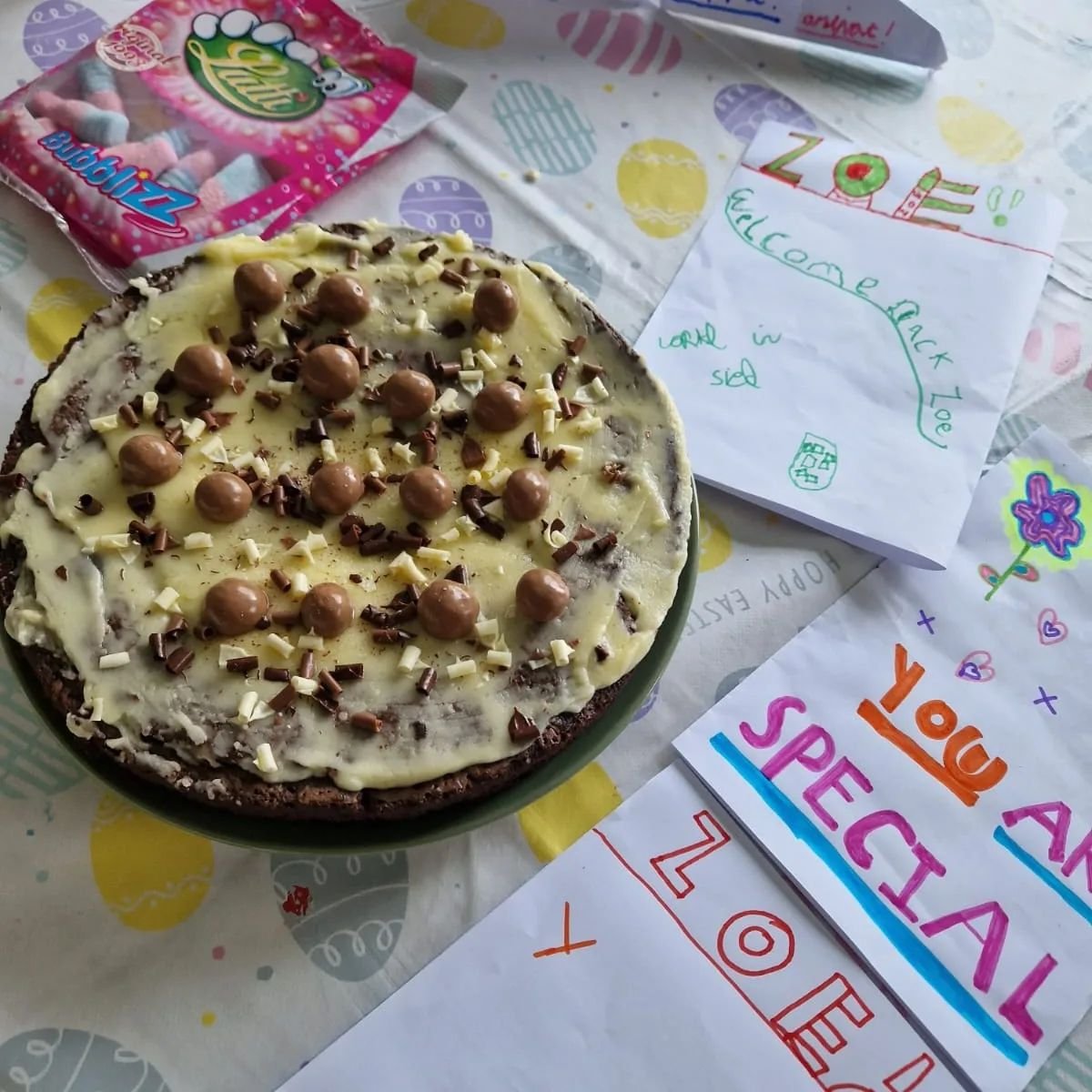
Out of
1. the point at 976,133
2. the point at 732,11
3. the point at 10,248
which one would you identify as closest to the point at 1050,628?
the point at 976,133

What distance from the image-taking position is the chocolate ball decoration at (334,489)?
92 cm

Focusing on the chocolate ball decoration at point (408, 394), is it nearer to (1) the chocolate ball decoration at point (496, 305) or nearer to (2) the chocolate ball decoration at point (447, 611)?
(1) the chocolate ball decoration at point (496, 305)

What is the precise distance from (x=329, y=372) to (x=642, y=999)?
2.08 ft

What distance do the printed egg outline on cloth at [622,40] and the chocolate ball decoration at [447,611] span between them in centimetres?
92

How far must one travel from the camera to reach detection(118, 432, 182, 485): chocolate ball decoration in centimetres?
90

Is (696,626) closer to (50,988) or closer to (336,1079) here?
(336,1079)

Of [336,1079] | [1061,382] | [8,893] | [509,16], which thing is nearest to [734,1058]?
[336,1079]

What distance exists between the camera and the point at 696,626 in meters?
1.05

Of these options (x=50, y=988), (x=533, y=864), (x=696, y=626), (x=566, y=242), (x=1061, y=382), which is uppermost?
(x=1061, y=382)

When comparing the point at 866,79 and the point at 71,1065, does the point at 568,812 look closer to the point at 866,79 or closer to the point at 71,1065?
the point at 71,1065

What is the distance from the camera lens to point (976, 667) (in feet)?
3.43

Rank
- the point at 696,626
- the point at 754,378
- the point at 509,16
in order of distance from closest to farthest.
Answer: the point at 696,626 < the point at 754,378 < the point at 509,16

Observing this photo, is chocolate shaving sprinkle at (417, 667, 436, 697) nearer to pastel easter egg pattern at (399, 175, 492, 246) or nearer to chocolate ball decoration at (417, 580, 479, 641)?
chocolate ball decoration at (417, 580, 479, 641)

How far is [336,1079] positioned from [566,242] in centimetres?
96
